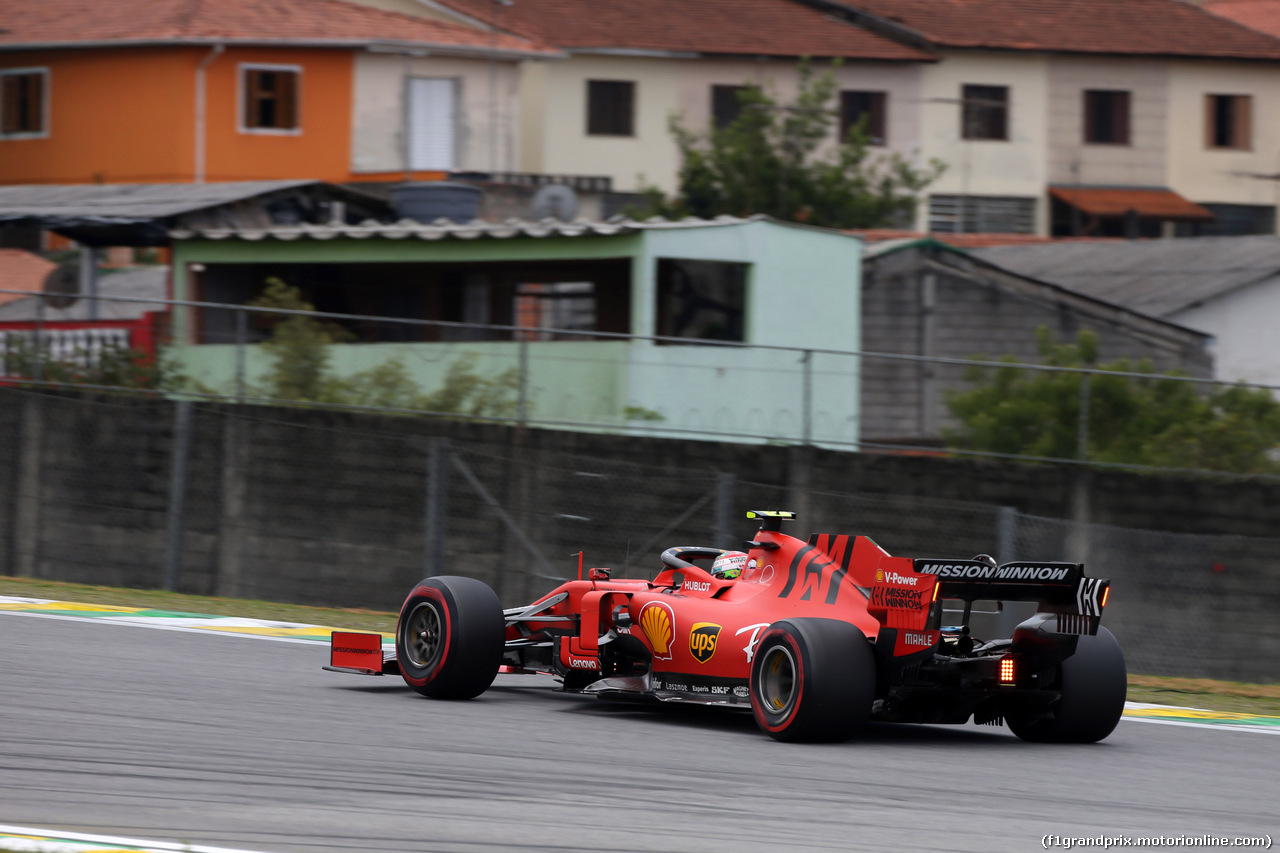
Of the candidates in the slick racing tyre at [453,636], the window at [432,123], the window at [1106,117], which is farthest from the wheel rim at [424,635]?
the window at [1106,117]

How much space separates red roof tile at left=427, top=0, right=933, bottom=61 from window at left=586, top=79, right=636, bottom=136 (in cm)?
99

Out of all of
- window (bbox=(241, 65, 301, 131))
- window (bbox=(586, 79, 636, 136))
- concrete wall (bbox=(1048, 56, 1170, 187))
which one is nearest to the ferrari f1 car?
window (bbox=(241, 65, 301, 131))

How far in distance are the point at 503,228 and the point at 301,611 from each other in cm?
678

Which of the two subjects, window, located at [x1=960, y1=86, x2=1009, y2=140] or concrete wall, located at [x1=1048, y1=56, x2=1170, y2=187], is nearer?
window, located at [x1=960, y1=86, x2=1009, y2=140]

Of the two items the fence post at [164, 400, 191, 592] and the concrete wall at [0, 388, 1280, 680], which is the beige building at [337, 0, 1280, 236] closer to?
the concrete wall at [0, 388, 1280, 680]

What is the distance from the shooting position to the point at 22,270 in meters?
28.0

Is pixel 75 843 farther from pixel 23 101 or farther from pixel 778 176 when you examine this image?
pixel 23 101

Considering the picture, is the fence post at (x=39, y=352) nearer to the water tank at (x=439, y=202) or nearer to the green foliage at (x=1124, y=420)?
the water tank at (x=439, y=202)

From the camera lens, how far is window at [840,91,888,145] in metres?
43.1

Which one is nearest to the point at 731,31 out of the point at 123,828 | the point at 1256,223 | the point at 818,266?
the point at 1256,223

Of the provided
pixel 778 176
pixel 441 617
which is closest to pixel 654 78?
pixel 778 176

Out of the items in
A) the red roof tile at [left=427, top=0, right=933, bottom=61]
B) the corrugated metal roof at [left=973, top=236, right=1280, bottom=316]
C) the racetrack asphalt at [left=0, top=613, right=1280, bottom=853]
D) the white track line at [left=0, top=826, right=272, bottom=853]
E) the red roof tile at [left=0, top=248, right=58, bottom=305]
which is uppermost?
the red roof tile at [left=427, top=0, right=933, bottom=61]

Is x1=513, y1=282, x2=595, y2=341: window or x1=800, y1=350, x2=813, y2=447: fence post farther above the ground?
x1=513, y1=282, x2=595, y2=341: window

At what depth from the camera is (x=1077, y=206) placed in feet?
143
